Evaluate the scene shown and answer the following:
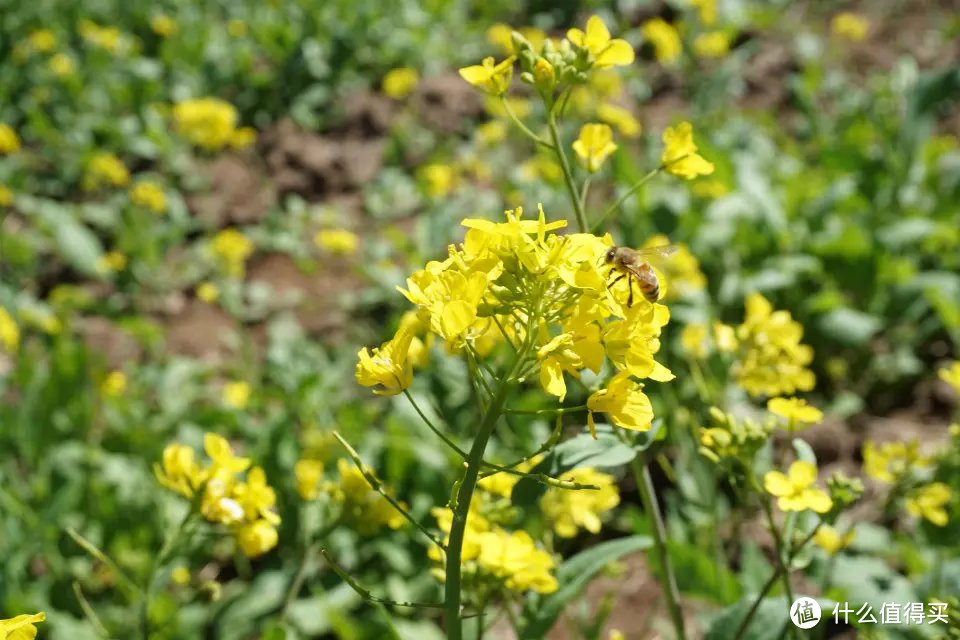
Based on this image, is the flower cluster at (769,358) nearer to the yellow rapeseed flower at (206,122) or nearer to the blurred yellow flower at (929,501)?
the blurred yellow flower at (929,501)

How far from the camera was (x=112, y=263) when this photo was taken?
461 cm

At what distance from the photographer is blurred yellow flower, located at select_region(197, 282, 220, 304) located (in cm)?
450

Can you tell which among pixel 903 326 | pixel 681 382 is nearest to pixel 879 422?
pixel 903 326

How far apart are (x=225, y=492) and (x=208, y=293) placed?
9.56 ft

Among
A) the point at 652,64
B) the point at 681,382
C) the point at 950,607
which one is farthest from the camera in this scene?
the point at 652,64

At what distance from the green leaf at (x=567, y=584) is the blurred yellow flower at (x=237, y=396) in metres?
1.92

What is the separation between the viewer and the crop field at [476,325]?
1.67 m

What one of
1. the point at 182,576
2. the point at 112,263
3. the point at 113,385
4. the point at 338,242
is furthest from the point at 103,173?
the point at 182,576

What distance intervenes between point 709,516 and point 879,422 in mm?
1228

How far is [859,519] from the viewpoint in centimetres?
301

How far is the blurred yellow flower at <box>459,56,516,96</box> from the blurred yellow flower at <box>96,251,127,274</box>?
3379 millimetres

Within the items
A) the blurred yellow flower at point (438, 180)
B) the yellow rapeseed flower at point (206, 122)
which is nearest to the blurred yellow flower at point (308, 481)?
the blurred yellow flower at point (438, 180)

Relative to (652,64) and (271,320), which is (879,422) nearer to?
(271,320)

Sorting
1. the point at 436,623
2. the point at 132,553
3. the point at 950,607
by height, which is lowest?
the point at 436,623
